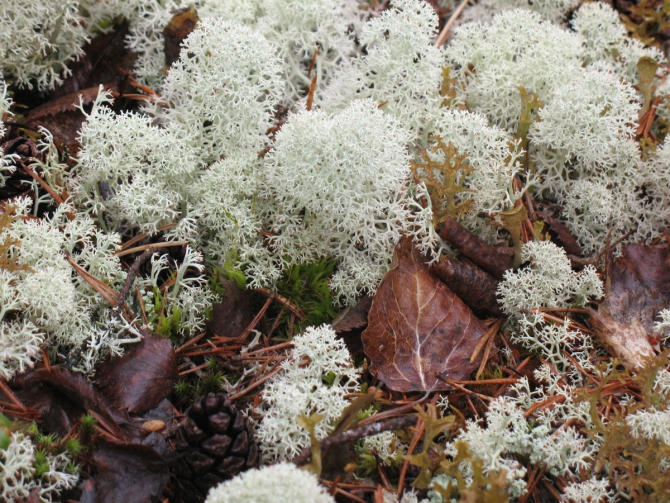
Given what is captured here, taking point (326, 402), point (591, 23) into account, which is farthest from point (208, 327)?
point (591, 23)

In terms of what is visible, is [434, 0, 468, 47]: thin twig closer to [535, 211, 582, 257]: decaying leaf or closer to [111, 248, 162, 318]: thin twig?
[535, 211, 582, 257]: decaying leaf

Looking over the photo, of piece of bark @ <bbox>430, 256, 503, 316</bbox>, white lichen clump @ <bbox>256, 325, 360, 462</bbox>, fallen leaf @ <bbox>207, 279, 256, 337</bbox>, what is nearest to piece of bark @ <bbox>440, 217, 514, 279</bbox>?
piece of bark @ <bbox>430, 256, 503, 316</bbox>

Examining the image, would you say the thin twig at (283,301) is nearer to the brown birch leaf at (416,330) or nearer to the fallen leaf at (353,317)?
the fallen leaf at (353,317)

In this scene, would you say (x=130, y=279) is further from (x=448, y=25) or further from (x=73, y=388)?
(x=448, y=25)

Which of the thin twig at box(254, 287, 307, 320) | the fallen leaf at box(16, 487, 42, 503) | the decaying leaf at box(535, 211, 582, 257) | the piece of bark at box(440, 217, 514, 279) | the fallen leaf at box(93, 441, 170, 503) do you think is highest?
the decaying leaf at box(535, 211, 582, 257)

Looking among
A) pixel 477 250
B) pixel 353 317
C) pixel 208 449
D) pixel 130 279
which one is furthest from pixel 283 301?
pixel 477 250

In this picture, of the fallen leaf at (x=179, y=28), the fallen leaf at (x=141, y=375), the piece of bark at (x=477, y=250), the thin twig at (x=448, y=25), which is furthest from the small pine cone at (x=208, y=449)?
the thin twig at (x=448, y=25)
